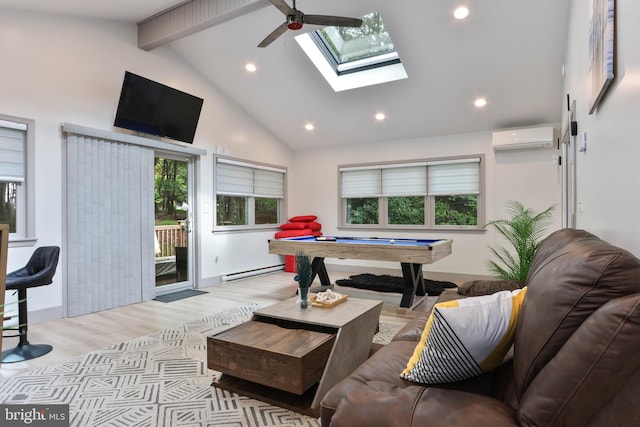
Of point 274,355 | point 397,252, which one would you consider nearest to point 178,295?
point 397,252

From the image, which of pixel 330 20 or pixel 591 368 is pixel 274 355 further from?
pixel 330 20

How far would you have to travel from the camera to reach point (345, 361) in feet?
7.69

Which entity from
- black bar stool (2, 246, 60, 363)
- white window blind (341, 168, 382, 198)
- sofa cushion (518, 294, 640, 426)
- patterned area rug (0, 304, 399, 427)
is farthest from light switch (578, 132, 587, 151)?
black bar stool (2, 246, 60, 363)

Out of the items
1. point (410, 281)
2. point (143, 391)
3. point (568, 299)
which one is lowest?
point (143, 391)

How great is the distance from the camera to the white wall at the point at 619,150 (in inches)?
51.6

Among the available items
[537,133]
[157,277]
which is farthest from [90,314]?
[537,133]

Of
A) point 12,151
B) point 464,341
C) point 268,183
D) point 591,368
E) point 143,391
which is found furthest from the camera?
point 268,183

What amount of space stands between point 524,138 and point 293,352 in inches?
189

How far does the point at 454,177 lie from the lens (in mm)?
6082

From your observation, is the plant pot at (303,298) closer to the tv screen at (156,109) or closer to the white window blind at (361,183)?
the tv screen at (156,109)

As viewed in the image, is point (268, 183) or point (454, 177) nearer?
point (454, 177)

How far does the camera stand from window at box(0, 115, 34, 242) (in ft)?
12.0

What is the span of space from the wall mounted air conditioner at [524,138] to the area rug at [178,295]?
15.9 feet

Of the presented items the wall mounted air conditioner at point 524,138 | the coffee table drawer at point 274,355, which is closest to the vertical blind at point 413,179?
the wall mounted air conditioner at point 524,138
